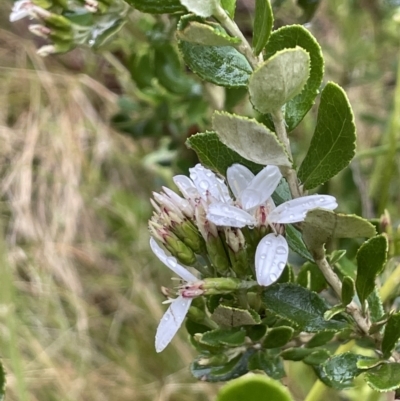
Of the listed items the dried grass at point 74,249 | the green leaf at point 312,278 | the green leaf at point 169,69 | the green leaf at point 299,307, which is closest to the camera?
the green leaf at point 299,307

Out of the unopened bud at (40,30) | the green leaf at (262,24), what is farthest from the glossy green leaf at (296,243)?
the unopened bud at (40,30)

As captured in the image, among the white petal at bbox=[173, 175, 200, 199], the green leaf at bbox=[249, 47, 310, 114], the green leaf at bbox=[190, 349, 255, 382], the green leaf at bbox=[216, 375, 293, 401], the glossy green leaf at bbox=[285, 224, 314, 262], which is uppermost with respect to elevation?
the green leaf at bbox=[249, 47, 310, 114]

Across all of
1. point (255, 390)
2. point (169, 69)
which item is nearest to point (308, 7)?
point (169, 69)

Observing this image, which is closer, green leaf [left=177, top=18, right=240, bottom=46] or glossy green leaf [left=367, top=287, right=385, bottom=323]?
green leaf [left=177, top=18, right=240, bottom=46]

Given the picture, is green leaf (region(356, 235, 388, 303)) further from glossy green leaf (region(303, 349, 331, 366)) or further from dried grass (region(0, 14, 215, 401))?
dried grass (region(0, 14, 215, 401))

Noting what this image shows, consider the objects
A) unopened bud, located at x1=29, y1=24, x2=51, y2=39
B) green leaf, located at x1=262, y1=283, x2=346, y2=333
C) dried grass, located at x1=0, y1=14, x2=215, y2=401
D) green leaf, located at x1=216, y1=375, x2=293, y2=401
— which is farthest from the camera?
dried grass, located at x1=0, y1=14, x2=215, y2=401

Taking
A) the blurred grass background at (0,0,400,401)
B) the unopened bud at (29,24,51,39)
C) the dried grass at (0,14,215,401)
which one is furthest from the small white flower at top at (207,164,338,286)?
the dried grass at (0,14,215,401)

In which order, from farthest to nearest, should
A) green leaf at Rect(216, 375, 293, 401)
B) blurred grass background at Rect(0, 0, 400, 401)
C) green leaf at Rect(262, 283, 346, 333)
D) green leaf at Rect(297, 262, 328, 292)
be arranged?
blurred grass background at Rect(0, 0, 400, 401)
green leaf at Rect(297, 262, 328, 292)
green leaf at Rect(262, 283, 346, 333)
green leaf at Rect(216, 375, 293, 401)

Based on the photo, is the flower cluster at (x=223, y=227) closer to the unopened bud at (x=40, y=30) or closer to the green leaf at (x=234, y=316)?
the green leaf at (x=234, y=316)
